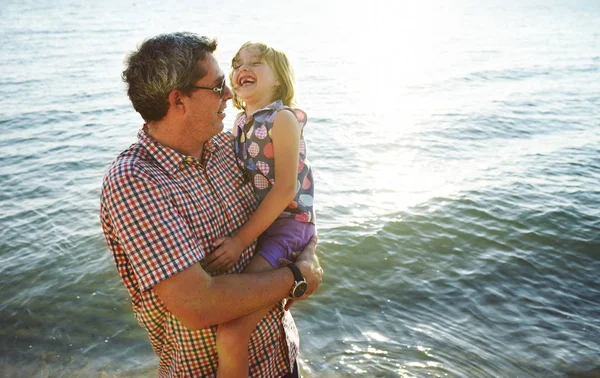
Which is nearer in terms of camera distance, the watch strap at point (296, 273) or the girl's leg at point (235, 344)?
the girl's leg at point (235, 344)

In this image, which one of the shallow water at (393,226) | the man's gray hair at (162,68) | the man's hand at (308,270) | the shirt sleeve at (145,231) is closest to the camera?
the shirt sleeve at (145,231)

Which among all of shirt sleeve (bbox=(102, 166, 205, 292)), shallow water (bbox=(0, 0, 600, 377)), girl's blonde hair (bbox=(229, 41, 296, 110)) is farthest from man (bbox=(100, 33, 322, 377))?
shallow water (bbox=(0, 0, 600, 377))

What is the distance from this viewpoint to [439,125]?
1480 cm

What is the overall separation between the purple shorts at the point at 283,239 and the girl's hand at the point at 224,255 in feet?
1.16

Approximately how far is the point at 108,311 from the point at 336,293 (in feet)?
9.76

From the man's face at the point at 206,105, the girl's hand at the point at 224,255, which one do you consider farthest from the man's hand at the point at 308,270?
the man's face at the point at 206,105

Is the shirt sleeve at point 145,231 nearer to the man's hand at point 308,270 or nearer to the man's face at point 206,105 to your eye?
the man's face at point 206,105

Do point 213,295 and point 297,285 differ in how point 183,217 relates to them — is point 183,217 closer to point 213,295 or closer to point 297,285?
point 213,295

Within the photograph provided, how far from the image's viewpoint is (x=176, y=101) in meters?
2.51

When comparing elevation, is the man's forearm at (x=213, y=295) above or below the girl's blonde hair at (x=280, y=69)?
below

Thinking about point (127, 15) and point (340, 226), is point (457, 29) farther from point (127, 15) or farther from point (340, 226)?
point (340, 226)

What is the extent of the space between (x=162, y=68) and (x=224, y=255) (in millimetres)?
941

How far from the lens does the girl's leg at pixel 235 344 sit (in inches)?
98.9

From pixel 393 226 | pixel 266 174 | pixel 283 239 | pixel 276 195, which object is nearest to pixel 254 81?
pixel 266 174
